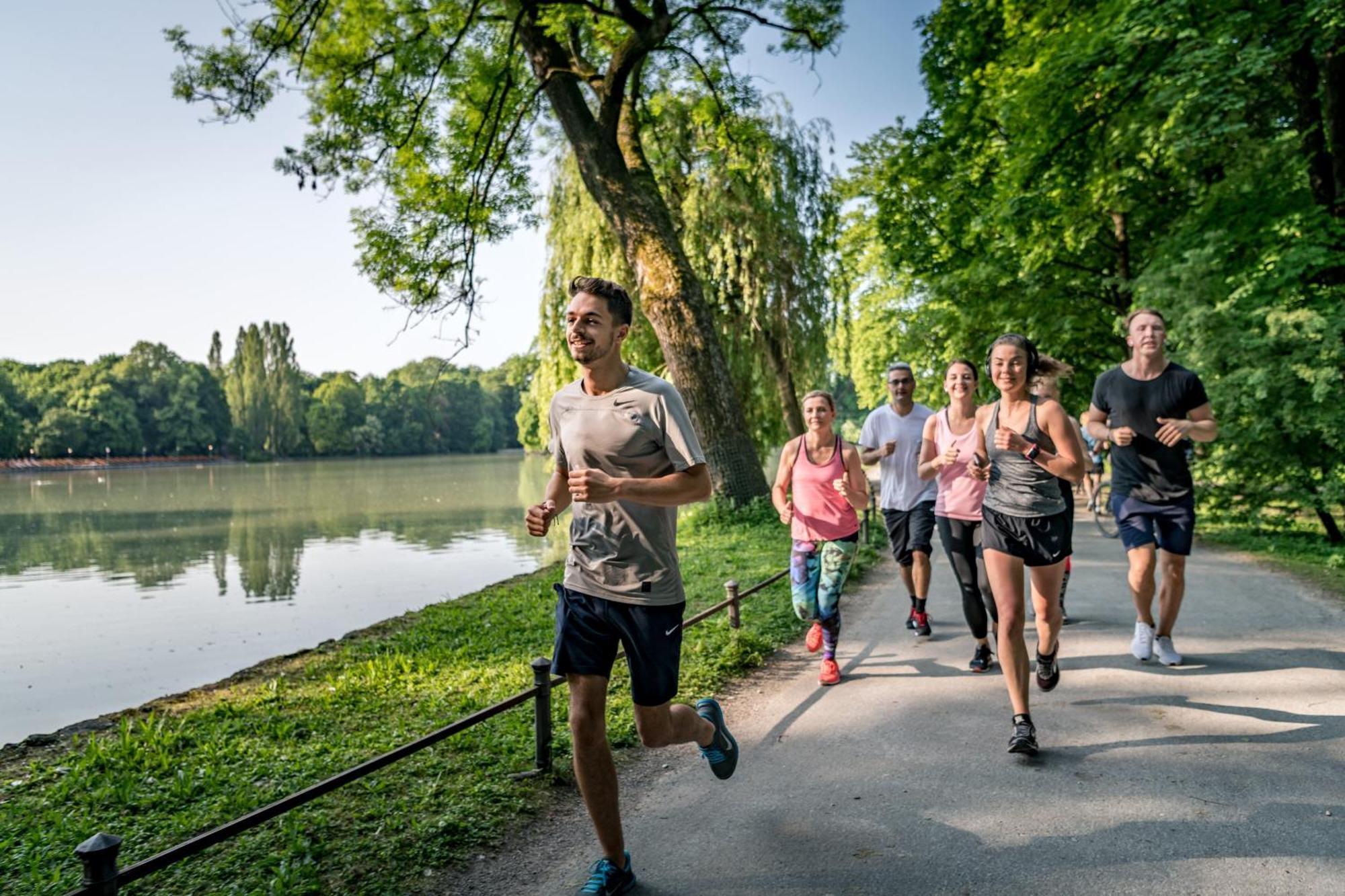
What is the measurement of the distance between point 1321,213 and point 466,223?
36.1ft

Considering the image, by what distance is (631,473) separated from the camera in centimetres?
316

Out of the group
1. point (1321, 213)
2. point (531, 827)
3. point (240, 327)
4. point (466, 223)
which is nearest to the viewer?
point (531, 827)

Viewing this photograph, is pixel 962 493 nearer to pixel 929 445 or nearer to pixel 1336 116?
pixel 929 445

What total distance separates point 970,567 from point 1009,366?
196cm

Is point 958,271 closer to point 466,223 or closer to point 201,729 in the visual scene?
point 466,223

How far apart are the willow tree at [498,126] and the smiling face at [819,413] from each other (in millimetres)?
8000

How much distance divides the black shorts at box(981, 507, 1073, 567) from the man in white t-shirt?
7.36ft

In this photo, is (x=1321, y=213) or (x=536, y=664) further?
(x=1321, y=213)

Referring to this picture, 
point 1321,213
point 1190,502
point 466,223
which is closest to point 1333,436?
Result: point 1321,213

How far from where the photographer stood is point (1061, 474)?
4477 mm

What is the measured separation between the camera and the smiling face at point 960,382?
20.2 ft

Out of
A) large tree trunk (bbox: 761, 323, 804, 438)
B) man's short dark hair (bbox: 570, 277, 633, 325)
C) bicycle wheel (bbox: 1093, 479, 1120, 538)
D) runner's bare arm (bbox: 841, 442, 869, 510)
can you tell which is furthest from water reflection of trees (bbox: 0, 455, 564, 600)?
man's short dark hair (bbox: 570, 277, 633, 325)

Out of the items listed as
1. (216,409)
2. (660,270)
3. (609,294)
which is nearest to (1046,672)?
(609,294)

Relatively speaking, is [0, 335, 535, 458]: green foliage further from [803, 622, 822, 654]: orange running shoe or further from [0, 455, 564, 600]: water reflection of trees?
[803, 622, 822, 654]: orange running shoe
